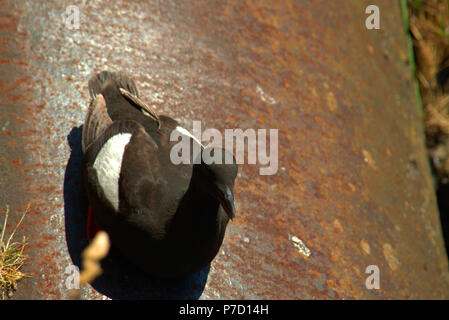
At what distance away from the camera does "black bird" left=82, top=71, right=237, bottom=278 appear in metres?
2.06

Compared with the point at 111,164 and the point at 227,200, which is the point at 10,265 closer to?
the point at 111,164

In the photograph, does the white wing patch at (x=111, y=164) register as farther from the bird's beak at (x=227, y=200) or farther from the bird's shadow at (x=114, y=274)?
the bird's beak at (x=227, y=200)

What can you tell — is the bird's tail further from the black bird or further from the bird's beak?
the bird's beak

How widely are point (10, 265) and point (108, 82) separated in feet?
2.71

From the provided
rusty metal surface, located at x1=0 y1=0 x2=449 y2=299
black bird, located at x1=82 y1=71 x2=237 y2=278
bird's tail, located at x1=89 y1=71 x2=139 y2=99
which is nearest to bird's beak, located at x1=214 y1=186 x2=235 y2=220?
black bird, located at x1=82 y1=71 x2=237 y2=278

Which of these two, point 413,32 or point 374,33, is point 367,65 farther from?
point 413,32

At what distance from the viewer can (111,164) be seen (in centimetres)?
233

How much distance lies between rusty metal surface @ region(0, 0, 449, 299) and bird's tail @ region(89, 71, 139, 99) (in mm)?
35

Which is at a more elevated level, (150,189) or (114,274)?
(150,189)

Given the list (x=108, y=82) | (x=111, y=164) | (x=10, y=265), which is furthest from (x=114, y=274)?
(x=108, y=82)
